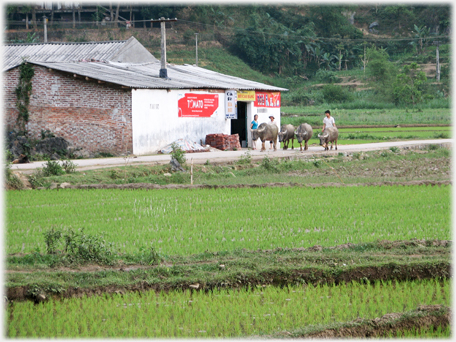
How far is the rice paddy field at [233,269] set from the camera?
632 cm

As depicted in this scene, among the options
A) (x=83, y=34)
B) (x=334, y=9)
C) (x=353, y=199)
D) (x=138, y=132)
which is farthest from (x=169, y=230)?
(x=334, y=9)

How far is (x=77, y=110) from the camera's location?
23.1 m

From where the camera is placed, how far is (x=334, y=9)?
75938 mm

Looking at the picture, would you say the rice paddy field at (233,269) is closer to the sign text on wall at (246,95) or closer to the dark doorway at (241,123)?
the sign text on wall at (246,95)

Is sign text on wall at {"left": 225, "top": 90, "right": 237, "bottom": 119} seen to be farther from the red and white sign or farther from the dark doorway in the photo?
the dark doorway

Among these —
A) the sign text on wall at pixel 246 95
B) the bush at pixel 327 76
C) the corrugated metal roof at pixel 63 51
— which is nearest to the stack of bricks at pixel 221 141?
the sign text on wall at pixel 246 95

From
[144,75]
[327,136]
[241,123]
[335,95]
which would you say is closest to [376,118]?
[335,95]

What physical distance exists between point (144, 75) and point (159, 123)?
352 centimetres

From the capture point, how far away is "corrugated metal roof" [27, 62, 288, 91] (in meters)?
23.2

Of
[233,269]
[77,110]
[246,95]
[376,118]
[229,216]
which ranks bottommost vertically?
[233,269]

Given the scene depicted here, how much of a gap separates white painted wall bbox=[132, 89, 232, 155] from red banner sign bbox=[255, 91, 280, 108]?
3.40 metres

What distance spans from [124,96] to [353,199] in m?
11.5

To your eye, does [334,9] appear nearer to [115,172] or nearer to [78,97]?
[78,97]

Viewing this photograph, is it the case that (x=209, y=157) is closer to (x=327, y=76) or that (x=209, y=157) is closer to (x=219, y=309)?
(x=219, y=309)
